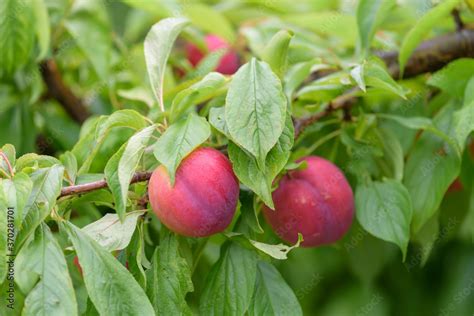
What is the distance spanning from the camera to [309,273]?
1275 millimetres

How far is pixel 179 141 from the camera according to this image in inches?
28.1

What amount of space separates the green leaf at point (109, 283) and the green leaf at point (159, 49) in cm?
24

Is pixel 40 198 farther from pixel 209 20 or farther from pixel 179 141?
pixel 209 20

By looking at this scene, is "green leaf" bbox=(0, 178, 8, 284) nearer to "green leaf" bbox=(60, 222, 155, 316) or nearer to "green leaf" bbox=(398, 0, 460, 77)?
"green leaf" bbox=(60, 222, 155, 316)

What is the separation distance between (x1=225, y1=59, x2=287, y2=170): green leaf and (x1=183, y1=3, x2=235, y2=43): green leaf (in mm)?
585

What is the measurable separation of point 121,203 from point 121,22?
5.50 feet

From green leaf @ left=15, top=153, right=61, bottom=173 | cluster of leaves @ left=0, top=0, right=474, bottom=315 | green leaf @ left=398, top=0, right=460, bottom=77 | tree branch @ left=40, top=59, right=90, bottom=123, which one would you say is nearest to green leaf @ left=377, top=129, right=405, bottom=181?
→ cluster of leaves @ left=0, top=0, right=474, bottom=315

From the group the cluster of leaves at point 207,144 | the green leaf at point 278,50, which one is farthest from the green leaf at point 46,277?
the green leaf at point 278,50

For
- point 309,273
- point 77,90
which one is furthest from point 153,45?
point 77,90

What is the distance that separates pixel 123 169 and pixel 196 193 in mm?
79

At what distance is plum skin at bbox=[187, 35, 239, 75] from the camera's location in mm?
1354

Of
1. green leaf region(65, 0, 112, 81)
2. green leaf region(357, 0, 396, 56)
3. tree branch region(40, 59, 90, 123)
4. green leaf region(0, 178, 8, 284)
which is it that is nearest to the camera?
green leaf region(0, 178, 8, 284)

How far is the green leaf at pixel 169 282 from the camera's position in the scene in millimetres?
739

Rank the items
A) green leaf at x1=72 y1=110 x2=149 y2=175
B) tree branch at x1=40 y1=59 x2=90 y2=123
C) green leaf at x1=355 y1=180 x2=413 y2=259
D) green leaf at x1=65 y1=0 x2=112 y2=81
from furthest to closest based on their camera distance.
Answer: tree branch at x1=40 y1=59 x2=90 y2=123 → green leaf at x1=65 y1=0 x2=112 y2=81 → green leaf at x1=355 y1=180 x2=413 y2=259 → green leaf at x1=72 y1=110 x2=149 y2=175
